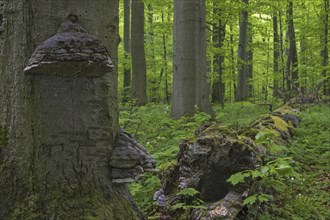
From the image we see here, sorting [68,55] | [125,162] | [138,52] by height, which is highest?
[138,52]

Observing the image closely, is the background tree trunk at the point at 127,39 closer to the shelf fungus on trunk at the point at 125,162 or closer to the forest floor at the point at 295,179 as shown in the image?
the forest floor at the point at 295,179

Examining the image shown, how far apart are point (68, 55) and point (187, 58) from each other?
6.23m

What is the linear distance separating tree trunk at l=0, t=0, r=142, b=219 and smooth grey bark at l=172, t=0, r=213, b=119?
19.4 feet

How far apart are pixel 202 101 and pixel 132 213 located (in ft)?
20.9

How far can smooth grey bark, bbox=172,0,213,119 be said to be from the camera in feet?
25.9

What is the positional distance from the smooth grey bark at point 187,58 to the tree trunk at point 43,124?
5922mm

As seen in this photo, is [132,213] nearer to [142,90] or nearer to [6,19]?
[6,19]

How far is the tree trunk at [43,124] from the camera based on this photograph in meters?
1.99

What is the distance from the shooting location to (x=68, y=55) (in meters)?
1.81

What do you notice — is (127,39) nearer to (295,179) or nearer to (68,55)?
(295,179)

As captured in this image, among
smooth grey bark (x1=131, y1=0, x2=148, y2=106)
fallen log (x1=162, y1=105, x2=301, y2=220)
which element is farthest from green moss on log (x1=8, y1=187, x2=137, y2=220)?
smooth grey bark (x1=131, y1=0, x2=148, y2=106)

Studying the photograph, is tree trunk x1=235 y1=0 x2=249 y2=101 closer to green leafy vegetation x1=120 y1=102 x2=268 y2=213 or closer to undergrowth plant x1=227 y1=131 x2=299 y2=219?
green leafy vegetation x1=120 y1=102 x2=268 y2=213

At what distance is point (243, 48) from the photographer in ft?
50.3

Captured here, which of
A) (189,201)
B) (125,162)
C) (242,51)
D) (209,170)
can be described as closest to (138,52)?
(242,51)
